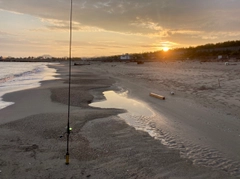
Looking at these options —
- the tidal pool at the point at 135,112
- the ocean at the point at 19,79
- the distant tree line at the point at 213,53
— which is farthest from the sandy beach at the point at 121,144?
the distant tree line at the point at 213,53

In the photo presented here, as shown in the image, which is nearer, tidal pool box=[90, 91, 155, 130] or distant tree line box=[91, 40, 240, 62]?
tidal pool box=[90, 91, 155, 130]

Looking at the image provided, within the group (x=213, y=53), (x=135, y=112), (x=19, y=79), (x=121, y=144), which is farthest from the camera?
(x=213, y=53)

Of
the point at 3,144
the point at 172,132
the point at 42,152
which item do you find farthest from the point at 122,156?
the point at 3,144

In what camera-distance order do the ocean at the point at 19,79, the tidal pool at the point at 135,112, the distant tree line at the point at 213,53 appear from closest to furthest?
the tidal pool at the point at 135,112 → the ocean at the point at 19,79 → the distant tree line at the point at 213,53

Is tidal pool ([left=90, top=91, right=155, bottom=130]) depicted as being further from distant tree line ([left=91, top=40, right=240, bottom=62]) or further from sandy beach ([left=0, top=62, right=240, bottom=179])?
distant tree line ([left=91, top=40, right=240, bottom=62])

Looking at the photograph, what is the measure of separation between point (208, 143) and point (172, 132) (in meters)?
1.12

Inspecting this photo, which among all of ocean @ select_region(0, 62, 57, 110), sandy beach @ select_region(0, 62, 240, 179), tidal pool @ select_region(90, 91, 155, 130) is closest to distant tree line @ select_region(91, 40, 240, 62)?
ocean @ select_region(0, 62, 57, 110)

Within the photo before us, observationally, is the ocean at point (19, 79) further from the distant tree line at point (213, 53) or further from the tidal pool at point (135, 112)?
the distant tree line at point (213, 53)

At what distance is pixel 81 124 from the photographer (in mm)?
6773

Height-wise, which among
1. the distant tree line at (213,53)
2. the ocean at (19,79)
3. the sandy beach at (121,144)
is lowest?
the sandy beach at (121,144)

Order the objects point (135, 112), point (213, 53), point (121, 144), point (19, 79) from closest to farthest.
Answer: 1. point (121, 144)
2. point (135, 112)
3. point (19, 79)
4. point (213, 53)

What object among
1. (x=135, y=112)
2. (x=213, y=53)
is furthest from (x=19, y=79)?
(x=213, y=53)

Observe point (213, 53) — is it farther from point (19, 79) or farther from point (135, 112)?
point (135, 112)

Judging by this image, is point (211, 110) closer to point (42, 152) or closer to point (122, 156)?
point (122, 156)
